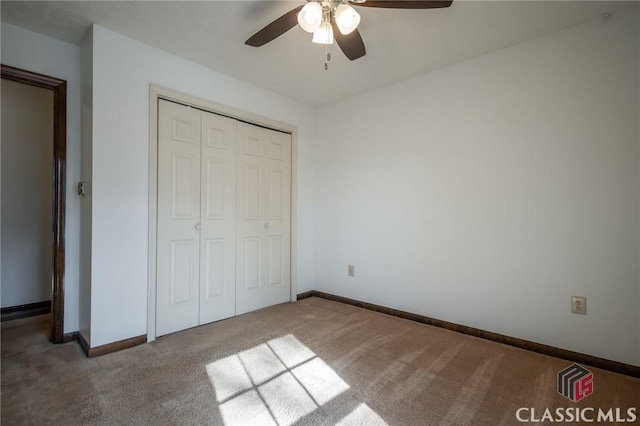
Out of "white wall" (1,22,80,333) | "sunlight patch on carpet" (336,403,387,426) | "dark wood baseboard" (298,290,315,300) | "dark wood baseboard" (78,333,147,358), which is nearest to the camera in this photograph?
"sunlight patch on carpet" (336,403,387,426)

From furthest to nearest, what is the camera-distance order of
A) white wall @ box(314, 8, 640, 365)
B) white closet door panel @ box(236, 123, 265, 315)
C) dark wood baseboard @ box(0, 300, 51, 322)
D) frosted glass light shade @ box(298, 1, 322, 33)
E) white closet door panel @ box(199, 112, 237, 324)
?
white closet door panel @ box(236, 123, 265, 315) → dark wood baseboard @ box(0, 300, 51, 322) → white closet door panel @ box(199, 112, 237, 324) → white wall @ box(314, 8, 640, 365) → frosted glass light shade @ box(298, 1, 322, 33)

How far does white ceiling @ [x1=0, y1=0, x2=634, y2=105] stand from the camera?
1895 mm

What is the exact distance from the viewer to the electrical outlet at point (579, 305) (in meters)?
2.03

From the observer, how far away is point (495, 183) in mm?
2383

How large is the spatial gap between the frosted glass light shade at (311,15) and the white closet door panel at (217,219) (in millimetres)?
1464

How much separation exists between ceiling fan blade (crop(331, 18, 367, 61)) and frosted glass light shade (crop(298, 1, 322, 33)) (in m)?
0.23

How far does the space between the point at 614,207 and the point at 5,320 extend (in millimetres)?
5105

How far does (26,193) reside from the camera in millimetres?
3129

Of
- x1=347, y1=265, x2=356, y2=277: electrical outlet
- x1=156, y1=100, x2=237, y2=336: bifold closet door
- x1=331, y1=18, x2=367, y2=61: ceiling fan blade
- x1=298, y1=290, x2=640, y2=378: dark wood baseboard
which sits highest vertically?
x1=331, y1=18, x2=367, y2=61: ceiling fan blade

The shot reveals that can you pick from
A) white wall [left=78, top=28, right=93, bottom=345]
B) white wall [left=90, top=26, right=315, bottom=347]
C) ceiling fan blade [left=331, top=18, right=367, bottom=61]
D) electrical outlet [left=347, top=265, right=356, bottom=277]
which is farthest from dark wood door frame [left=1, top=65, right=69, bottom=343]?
electrical outlet [left=347, top=265, right=356, bottom=277]

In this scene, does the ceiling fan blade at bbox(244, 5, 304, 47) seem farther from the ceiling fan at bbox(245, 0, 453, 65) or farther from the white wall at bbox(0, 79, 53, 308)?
the white wall at bbox(0, 79, 53, 308)

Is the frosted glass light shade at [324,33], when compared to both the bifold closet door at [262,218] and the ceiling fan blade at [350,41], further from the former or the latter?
the bifold closet door at [262,218]

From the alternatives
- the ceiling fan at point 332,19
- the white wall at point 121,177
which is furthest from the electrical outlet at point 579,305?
the white wall at point 121,177

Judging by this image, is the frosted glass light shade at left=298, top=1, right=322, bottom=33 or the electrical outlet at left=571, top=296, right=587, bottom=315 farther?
the electrical outlet at left=571, top=296, right=587, bottom=315
